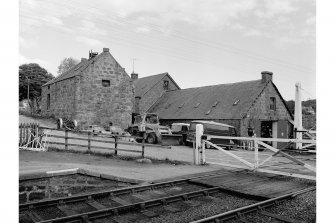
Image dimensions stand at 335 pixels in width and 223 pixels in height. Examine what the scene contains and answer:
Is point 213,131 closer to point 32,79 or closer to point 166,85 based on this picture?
point 166,85

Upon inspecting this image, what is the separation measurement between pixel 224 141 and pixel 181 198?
15036 millimetres

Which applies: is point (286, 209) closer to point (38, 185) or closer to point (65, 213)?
point (65, 213)

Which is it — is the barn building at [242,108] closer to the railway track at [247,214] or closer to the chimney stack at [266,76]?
the chimney stack at [266,76]

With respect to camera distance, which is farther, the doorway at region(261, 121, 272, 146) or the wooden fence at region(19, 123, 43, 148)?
the doorway at region(261, 121, 272, 146)

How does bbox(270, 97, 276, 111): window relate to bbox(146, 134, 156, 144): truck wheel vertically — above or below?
above

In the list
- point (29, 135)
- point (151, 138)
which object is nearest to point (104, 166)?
point (29, 135)

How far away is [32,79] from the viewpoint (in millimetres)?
49219

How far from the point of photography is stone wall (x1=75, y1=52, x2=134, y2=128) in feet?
88.3

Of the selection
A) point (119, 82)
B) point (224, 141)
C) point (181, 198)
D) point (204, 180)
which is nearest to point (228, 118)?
point (224, 141)

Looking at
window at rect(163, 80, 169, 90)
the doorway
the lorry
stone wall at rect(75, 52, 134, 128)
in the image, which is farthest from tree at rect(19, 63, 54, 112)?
the doorway

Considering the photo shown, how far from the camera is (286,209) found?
611 cm

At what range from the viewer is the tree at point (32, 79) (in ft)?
158

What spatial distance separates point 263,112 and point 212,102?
198 inches

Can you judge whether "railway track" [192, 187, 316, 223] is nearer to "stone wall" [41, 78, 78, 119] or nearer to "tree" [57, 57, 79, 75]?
"stone wall" [41, 78, 78, 119]
